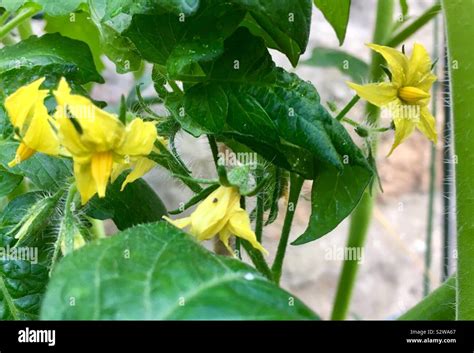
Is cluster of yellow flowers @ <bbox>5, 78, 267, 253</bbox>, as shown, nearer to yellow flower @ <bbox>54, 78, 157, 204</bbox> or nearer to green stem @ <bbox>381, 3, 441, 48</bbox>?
yellow flower @ <bbox>54, 78, 157, 204</bbox>

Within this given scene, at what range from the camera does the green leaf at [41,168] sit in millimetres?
428

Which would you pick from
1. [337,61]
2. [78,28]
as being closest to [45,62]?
[78,28]

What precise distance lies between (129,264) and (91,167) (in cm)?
7

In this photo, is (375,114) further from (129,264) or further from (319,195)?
(129,264)

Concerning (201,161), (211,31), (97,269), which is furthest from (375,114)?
(97,269)

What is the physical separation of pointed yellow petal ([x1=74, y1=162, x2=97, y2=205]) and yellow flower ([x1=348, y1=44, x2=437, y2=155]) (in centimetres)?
18

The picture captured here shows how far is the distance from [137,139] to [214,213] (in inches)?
2.3

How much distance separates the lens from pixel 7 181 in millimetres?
438

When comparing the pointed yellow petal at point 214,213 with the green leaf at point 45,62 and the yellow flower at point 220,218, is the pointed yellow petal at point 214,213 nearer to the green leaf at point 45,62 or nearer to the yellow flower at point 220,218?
the yellow flower at point 220,218

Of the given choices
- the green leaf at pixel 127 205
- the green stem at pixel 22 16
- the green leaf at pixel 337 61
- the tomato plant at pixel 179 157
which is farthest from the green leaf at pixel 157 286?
the green leaf at pixel 337 61

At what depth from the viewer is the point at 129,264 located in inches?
12.1

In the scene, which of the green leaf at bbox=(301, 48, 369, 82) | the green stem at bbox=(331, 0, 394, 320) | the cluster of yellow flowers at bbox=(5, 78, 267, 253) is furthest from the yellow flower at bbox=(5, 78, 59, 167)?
the green leaf at bbox=(301, 48, 369, 82)

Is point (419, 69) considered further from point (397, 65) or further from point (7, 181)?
point (7, 181)

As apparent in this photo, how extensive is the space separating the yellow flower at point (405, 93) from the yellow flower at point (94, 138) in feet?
0.49
